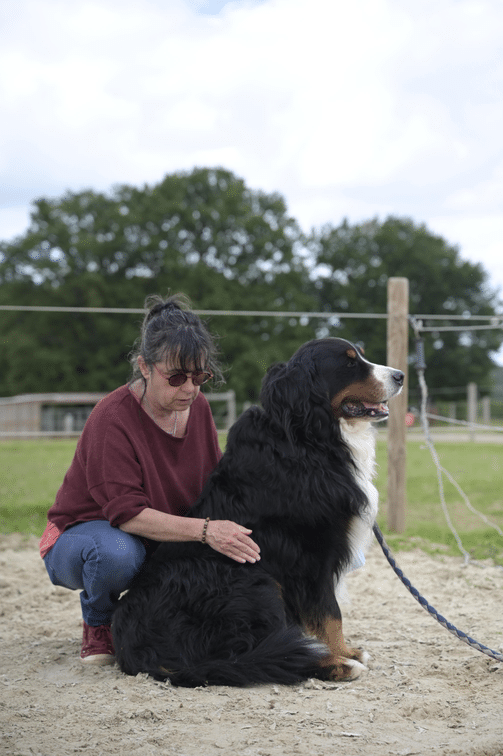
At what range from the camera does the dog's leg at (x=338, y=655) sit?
7.63 feet

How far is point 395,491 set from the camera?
16.6ft

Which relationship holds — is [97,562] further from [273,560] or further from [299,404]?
[299,404]

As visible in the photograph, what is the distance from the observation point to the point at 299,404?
2.52 metres

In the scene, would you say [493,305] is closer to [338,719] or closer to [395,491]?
[395,491]

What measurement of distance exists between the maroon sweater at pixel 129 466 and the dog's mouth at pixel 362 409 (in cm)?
57

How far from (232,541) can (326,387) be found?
72 cm

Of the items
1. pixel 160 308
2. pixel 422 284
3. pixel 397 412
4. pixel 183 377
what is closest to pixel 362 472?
pixel 183 377

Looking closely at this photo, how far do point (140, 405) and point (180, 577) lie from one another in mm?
663

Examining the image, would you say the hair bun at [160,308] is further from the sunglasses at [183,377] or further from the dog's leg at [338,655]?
the dog's leg at [338,655]

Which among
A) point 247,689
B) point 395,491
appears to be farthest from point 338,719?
point 395,491

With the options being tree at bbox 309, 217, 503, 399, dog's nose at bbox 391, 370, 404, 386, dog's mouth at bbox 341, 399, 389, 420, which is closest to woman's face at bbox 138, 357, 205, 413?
dog's mouth at bbox 341, 399, 389, 420

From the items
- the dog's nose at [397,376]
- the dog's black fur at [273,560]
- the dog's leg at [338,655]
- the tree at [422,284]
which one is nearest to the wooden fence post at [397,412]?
the dog's nose at [397,376]

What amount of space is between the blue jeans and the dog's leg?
0.72 m

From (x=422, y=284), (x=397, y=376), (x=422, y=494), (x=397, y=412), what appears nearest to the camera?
(x=397, y=376)
